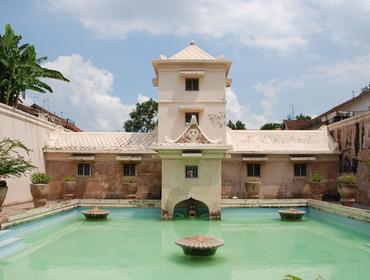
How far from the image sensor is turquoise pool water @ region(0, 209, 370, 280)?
7.16 m

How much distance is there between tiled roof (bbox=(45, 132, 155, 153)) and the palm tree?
10.5ft

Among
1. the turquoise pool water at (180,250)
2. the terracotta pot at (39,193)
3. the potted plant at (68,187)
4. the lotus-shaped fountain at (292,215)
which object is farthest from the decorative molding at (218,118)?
the terracotta pot at (39,193)

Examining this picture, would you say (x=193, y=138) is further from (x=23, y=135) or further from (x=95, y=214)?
(x=23, y=135)

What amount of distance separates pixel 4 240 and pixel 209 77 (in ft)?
37.6

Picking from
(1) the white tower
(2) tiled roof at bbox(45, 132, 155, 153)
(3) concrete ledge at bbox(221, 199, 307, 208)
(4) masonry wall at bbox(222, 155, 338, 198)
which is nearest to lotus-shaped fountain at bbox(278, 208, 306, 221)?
(3) concrete ledge at bbox(221, 199, 307, 208)

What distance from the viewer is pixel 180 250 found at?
8930 millimetres

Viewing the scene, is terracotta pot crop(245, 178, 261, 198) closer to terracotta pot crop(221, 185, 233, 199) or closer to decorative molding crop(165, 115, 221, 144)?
terracotta pot crop(221, 185, 233, 199)

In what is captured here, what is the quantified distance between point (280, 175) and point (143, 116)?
903 inches

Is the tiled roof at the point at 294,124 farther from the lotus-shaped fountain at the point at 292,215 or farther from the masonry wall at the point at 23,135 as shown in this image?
the masonry wall at the point at 23,135

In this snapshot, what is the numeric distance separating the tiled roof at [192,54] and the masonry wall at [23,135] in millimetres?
6759

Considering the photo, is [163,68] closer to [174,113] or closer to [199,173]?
[174,113]

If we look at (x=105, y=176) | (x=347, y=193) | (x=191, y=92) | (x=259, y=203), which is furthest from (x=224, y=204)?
(x=105, y=176)

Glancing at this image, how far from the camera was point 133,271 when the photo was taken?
7.24 metres

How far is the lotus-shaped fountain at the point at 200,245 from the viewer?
7.81m
